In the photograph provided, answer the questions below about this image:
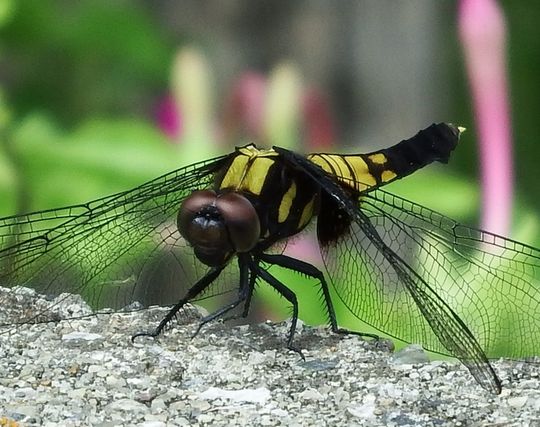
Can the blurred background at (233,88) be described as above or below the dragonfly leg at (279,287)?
above

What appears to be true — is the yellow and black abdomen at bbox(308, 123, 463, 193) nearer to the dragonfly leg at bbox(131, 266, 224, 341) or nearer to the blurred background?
the dragonfly leg at bbox(131, 266, 224, 341)

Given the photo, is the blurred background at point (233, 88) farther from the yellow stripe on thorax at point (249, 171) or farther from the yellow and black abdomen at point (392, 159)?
the yellow stripe on thorax at point (249, 171)

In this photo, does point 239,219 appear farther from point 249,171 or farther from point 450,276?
point 450,276

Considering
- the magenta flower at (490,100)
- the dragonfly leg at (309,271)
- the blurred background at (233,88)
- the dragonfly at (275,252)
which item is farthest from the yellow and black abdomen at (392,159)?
the blurred background at (233,88)

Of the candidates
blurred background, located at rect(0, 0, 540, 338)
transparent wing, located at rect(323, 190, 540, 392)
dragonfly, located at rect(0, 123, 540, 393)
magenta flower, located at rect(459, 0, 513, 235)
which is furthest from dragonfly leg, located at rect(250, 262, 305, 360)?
blurred background, located at rect(0, 0, 540, 338)

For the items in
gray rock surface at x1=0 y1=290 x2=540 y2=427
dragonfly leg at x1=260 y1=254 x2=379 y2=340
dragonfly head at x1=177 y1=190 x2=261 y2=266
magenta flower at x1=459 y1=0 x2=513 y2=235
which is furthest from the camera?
magenta flower at x1=459 y1=0 x2=513 y2=235

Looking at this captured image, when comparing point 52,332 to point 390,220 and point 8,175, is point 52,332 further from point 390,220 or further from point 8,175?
point 8,175

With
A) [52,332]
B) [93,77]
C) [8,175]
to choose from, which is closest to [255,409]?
[52,332]
